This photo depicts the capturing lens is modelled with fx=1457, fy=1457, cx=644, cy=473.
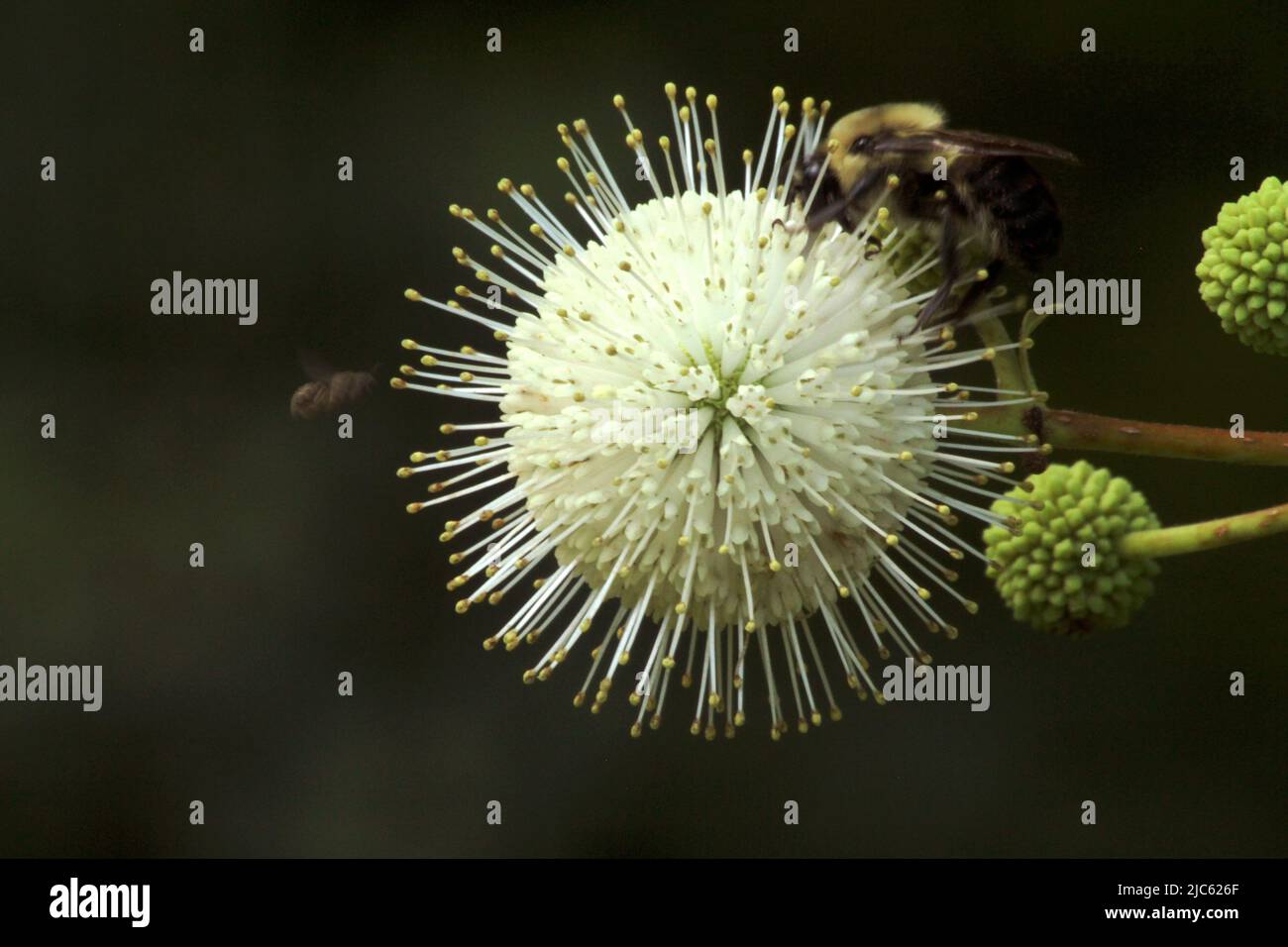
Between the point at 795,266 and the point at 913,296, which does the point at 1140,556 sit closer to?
the point at 913,296

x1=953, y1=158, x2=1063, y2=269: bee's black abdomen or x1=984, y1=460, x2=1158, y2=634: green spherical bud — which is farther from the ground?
x1=953, y1=158, x2=1063, y2=269: bee's black abdomen

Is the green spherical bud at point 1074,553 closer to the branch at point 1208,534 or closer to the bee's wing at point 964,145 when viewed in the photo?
the branch at point 1208,534

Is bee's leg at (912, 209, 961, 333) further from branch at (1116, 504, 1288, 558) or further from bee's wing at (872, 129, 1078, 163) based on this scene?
branch at (1116, 504, 1288, 558)

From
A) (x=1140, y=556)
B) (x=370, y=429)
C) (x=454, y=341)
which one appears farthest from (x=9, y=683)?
(x=1140, y=556)

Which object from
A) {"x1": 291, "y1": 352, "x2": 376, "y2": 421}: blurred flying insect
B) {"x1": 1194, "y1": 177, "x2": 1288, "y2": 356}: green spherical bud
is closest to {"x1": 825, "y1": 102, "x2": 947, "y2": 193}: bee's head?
{"x1": 1194, "y1": 177, "x2": 1288, "y2": 356}: green spherical bud

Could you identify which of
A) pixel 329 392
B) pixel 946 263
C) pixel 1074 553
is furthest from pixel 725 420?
pixel 329 392

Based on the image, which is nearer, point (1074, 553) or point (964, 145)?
point (964, 145)

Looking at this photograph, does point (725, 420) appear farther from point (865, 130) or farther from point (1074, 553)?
point (1074, 553)
